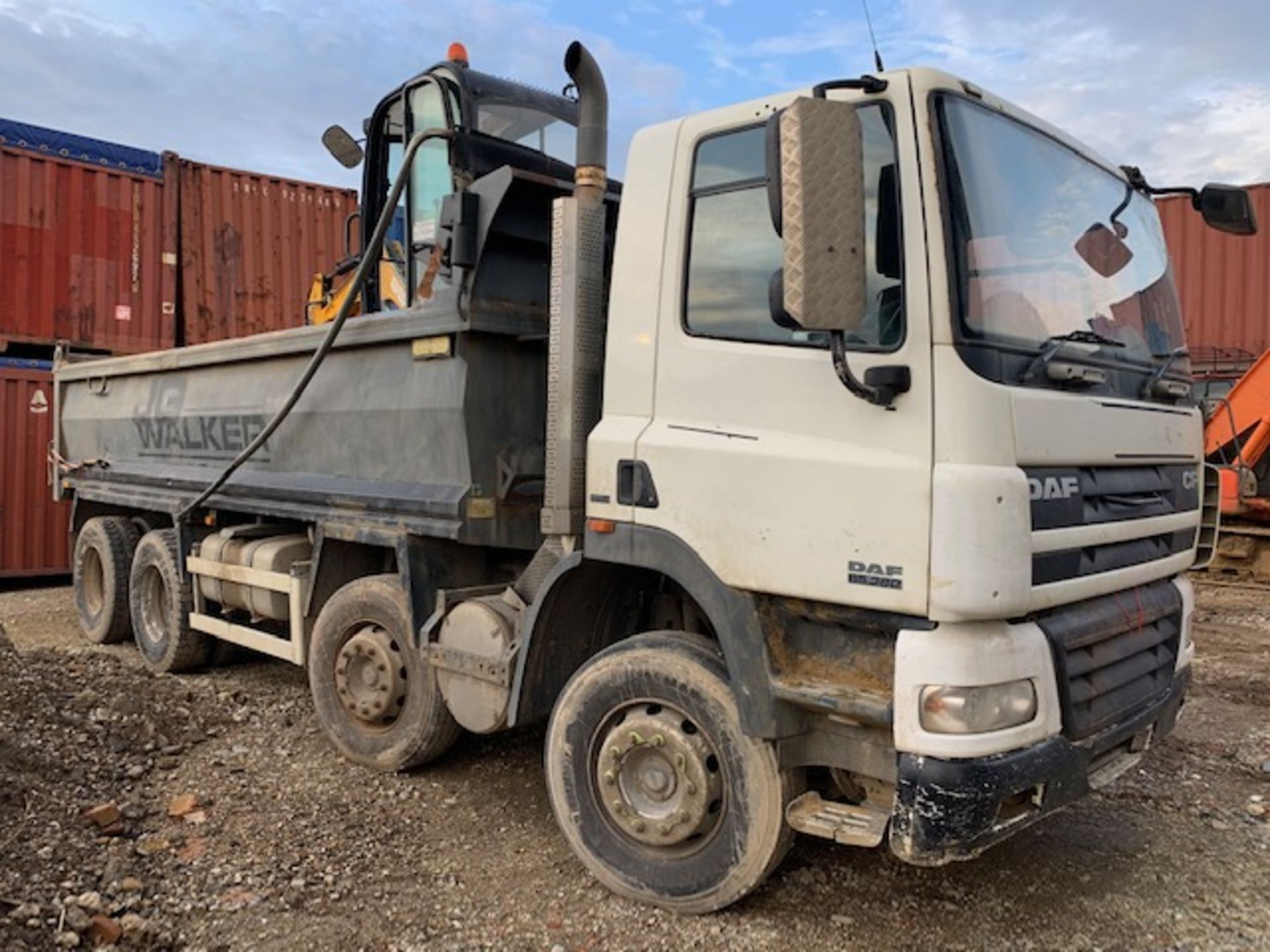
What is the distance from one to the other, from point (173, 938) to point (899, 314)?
2.88 m

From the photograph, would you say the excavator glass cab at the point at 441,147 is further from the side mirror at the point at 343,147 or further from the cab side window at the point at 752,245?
the cab side window at the point at 752,245

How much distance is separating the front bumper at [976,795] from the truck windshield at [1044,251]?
1.04m

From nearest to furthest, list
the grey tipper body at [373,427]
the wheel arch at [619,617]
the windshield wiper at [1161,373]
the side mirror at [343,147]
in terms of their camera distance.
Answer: the wheel arch at [619,617] → the windshield wiper at [1161,373] → the grey tipper body at [373,427] → the side mirror at [343,147]

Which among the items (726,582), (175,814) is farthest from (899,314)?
(175,814)

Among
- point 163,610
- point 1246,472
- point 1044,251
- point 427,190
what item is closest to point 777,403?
point 1044,251

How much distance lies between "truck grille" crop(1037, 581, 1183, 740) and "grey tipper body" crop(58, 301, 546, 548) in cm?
208

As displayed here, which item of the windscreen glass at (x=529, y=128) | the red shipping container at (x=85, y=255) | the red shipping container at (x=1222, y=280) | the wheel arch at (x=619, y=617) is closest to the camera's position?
the wheel arch at (x=619, y=617)

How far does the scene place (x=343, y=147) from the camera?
6.12 metres

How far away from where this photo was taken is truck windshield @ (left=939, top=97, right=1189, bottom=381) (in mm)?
2820

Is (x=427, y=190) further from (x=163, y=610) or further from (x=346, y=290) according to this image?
(x=163, y=610)

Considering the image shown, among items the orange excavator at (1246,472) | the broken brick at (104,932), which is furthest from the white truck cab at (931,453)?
the orange excavator at (1246,472)

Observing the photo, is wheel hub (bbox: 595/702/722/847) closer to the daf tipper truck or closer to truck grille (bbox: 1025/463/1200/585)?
the daf tipper truck

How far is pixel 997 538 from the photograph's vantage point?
8.56 feet

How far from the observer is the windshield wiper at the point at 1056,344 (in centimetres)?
284
